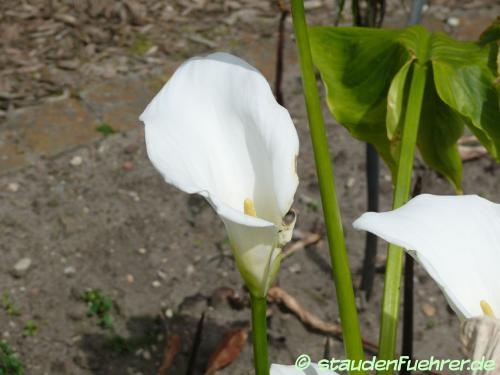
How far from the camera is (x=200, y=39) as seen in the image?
215 cm

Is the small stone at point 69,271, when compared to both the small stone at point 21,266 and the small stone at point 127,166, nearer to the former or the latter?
the small stone at point 21,266

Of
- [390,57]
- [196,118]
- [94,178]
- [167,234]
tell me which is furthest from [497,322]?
[94,178]

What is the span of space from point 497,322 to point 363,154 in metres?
1.31

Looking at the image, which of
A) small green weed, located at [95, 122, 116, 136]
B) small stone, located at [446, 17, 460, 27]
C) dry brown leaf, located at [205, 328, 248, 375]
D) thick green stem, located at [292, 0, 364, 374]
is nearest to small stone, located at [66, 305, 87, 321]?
dry brown leaf, located at [205, 328, 248, 375]

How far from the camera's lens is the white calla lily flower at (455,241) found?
592 millimetres

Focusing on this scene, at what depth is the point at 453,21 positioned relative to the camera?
2.21 metres

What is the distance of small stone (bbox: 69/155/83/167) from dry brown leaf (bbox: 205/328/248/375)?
55cm

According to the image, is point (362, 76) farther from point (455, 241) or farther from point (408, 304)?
point (455, 241)

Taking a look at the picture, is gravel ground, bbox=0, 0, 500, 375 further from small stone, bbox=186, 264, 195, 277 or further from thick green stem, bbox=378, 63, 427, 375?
thick green stem, bbox=378, 63, 427, 375

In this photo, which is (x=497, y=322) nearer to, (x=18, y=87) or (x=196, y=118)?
(x=196, y=118)

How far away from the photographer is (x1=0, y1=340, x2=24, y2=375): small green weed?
1344 mm

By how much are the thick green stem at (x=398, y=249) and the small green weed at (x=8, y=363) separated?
2.48 ft

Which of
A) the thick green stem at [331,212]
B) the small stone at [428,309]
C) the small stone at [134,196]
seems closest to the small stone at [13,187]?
the small stone at [134,196]

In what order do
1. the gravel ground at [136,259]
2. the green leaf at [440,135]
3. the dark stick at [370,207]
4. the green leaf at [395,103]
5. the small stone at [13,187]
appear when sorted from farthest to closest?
the small stone at [13,187], the gravel ground at [136,259], the dark stick at [370,207], the green leaf at [440,135], the green leaf at [395,103]
